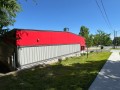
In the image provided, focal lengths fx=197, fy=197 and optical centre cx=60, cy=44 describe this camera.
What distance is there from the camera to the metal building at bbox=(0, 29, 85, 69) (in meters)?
18.7

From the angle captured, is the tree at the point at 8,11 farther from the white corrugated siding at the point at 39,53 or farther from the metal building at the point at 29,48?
the white corrugated siding at the point at 39,53

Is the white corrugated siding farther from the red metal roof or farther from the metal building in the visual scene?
the red metal roof

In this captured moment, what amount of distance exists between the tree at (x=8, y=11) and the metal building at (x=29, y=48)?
1.19 meters

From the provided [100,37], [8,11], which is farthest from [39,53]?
[100,37]

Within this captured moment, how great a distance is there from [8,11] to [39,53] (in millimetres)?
5742

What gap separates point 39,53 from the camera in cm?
2184

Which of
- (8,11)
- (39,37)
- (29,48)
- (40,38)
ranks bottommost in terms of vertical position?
(29,48)

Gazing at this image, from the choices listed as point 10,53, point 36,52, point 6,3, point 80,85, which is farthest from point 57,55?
point 80,85

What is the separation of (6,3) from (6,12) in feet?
7.10

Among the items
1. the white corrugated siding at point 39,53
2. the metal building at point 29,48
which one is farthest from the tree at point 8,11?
the white corrugated siding at point 39,53

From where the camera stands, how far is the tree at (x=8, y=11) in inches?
683

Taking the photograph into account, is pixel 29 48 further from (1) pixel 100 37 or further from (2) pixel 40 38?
(1) pixel 100 37

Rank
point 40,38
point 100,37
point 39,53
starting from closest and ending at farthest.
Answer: point 39,53 → point 40,38 → point 100,37

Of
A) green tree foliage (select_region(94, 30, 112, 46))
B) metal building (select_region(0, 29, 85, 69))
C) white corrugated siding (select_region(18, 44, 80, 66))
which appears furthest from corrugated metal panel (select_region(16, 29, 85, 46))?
green tree foliage (select_region(94, 30, 112, 46))
